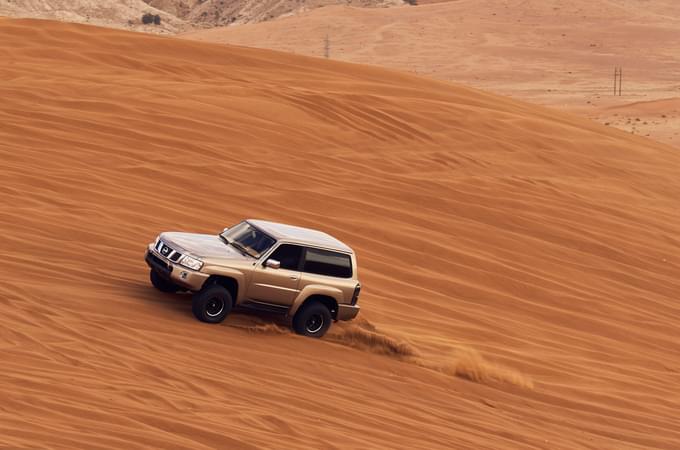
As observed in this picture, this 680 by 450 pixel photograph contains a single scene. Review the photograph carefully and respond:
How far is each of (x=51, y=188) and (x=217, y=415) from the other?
939 centimetres

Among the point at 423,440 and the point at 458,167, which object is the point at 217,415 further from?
the point at 458,167

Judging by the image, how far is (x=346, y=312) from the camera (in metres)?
13.8

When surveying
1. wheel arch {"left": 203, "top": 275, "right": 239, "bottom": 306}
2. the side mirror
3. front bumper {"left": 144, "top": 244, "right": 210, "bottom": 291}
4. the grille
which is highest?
the grille

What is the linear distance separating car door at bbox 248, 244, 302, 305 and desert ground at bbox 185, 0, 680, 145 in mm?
38293

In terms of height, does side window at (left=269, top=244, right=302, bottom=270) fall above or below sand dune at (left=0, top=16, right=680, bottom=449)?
above

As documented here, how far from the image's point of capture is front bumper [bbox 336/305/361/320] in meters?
13.8

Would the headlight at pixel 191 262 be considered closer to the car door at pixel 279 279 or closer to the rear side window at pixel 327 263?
the car door at pixel 279 279

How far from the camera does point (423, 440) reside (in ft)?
36.1

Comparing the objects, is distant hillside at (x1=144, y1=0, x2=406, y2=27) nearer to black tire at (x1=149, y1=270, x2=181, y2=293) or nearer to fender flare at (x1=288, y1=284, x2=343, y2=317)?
black tire at (x1=149, y1=270, x2=181, y2=293)

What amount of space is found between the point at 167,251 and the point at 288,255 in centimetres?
149

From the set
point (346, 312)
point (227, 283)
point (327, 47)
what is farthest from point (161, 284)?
point (327, 47)

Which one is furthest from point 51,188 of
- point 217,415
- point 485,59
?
point 485,59

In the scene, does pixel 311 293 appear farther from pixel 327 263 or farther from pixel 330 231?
pixel 330 231

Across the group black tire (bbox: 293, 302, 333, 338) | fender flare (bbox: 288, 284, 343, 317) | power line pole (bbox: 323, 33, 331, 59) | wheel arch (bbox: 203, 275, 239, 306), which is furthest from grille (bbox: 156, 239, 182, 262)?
power line pole (bbox: 323, 33, 331, 59)
